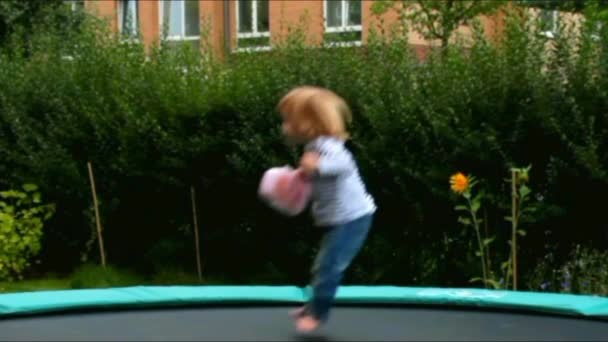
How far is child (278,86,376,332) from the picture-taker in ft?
11.1

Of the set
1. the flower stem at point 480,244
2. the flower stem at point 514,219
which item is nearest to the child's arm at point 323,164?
the flower stem at point 514,219

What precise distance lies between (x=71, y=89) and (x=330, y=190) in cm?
541

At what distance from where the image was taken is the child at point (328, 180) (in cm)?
340

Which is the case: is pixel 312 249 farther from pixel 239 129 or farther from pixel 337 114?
pixel 337 114

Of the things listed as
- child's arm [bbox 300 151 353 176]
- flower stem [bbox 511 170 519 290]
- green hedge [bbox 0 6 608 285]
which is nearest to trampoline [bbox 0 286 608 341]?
child's arm [bbox 300 151 353 176]

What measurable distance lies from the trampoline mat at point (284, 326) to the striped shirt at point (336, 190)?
0.55 meters

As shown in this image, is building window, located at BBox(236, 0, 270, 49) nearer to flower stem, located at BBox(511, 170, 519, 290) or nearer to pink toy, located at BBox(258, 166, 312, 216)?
flower stem, located at BBox(511, 170, 519, 290)

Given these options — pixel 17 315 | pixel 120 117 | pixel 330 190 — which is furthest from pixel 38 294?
pixel 120 117

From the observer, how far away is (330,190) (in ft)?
11.5

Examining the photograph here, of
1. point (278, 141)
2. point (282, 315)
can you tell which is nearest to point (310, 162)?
point (282, 315)

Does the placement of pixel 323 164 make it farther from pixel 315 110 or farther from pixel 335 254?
pixel 335 254

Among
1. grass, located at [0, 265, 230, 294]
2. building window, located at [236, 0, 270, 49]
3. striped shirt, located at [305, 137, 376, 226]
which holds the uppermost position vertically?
striped shirt, located at [305, 137, 376, 226]

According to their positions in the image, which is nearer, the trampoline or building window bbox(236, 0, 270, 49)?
the trampoline

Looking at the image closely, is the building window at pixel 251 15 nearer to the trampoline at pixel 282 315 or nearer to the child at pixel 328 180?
the trampoline at pixel 282 315
